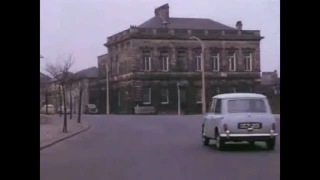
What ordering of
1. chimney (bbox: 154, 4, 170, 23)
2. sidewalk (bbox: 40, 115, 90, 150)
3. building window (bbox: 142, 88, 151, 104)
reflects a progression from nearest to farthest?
chimney (bbox: 154, 4, 170, 23)
building window (bbox: 142, 88, 151, 104)
sidewalk (bbox: 40, 115, 90, 150)

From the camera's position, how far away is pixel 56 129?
1460cm

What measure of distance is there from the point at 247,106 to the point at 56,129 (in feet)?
15.7

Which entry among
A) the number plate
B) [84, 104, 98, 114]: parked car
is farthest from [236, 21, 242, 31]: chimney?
[84, 104, 98, 114]: parked car

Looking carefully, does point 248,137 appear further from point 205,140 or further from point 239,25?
point 239,25

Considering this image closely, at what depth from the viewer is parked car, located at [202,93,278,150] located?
489 inches

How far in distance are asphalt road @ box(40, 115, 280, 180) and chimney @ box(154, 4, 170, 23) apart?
2.33 meters

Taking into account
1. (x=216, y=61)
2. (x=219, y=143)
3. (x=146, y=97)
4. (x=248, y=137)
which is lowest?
(x=219, y=143)

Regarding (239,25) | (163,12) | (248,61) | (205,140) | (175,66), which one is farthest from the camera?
(205,140)

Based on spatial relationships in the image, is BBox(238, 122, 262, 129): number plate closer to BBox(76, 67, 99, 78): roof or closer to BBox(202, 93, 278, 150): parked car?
BBox(202, 93, 278, 150): parked car

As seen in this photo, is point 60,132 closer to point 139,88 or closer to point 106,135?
point 106,135

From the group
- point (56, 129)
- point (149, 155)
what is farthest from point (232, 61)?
point (56, 129)
